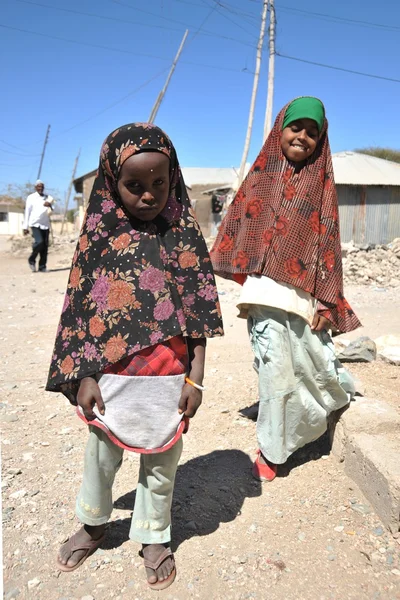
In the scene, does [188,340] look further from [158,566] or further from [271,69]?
[271,69]

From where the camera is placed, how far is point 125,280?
1.72 m

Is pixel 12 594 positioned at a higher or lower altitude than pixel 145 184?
lower

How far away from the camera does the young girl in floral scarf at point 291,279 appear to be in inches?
99.5

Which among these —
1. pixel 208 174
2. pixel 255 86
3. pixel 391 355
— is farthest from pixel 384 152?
pixel 391 355

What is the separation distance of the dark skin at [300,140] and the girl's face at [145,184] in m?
1.03

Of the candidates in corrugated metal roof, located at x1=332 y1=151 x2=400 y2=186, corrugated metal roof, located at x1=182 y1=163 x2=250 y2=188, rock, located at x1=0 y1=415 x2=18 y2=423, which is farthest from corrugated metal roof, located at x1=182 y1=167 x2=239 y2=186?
rock, located at x1=0 y1=415 x2=18 y2=423

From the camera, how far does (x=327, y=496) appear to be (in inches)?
98.5

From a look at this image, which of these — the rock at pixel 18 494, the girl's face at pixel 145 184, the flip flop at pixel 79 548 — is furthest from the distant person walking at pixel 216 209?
the girl's face at pixel 145 184

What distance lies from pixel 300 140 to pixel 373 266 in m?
9.07

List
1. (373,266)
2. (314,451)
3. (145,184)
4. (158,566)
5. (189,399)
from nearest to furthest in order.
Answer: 1. (145,184)
2. (189,399)
3. (158,566)
4. (314,451)
5. (373,266)

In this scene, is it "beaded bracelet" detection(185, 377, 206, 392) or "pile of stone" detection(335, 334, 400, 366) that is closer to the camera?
"beaded bracelet" detection(185, 377, 206, 392)

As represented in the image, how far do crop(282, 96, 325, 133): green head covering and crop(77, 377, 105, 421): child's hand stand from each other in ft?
5.23

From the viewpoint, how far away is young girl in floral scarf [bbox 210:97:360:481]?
253 centimetres

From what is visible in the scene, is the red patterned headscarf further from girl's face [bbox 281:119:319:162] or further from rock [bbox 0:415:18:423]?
rock [bbox 0:415:18:423]
